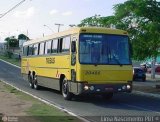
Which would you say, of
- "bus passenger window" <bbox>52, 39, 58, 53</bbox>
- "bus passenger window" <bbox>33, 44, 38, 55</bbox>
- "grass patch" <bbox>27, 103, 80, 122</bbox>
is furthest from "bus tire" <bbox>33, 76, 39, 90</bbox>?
"grass patch" <bbox>27, 103, 80, 122</bbox>

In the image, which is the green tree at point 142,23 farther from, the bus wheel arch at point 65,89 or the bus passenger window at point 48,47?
the bus wheel arch at point 65,89

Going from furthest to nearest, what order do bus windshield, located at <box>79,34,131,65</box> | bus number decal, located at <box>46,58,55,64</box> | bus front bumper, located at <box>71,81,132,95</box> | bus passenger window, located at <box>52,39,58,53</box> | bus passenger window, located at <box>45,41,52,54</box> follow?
bus passenger window, located at <box>45,41,52,54</box>, bus number decal, located at <box>46,58,55,64</box>, bus passenger window, located at <box>52,39,58,53</box>, bus windshield, located at <box>79,34,131,65</box>, bus front bumper, located at <box>71,81,132,95</box>

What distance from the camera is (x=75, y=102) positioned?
1977cm

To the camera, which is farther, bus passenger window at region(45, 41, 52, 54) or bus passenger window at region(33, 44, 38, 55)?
bus passenger window at region(33, 44, 38, 55)

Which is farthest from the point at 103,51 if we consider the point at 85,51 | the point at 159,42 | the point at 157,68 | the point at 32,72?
the point at 157,68

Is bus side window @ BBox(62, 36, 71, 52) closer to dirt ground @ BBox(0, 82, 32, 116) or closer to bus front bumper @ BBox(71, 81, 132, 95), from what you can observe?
bus front bumper @ BBox(71, 81, 132, 95)

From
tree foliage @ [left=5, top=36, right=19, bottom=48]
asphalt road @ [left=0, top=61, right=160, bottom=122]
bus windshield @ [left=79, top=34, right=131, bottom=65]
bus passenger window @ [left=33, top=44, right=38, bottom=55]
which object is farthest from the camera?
tree foliage @ [left=5, top=36, right=19, bottom=48]

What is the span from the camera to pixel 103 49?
755 inches

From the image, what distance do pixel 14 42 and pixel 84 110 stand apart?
518 feet

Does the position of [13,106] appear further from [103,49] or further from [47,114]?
[103,49]

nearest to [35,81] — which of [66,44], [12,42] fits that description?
[66,44]

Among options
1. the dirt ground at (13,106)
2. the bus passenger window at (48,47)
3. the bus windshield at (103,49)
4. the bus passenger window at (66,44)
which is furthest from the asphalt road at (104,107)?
the bus passenger window at (48,47)

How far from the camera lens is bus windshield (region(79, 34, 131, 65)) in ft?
62.2

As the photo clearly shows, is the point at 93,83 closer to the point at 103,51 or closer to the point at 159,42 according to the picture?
the point at 103,51
